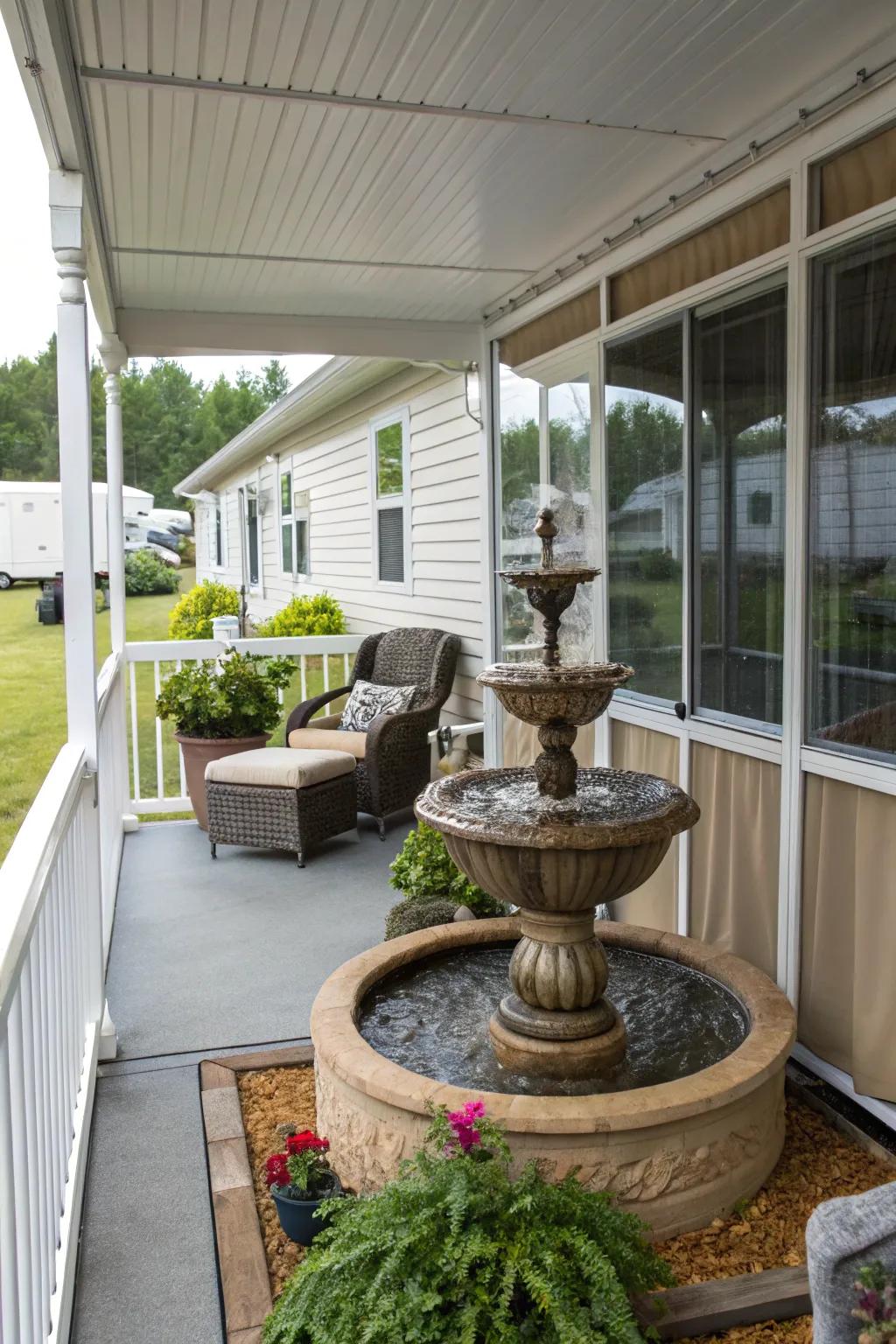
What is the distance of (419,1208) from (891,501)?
2067 millimetres

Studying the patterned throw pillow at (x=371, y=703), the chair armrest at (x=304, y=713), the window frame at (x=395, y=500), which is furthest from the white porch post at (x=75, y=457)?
the window frame at (x=395, y=500)

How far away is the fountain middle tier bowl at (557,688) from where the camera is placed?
2.75m

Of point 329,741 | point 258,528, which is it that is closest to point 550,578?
point 329,741

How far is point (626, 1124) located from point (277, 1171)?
0.81 metres

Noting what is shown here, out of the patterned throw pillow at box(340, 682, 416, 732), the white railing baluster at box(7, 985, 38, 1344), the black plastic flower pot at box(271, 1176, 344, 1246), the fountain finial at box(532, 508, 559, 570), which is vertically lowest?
the black plastic flower pot at box(271, 1176, 344, 1246)

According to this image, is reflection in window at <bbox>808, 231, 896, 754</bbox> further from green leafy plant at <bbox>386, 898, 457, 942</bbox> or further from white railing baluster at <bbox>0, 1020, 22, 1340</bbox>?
white railing baluster at <bbox>0, 1020, 22, 1340</bbox>

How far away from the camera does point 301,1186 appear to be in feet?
8.19

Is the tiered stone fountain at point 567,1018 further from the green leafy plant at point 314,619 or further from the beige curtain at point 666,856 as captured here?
the green leafy plant at point 314,619

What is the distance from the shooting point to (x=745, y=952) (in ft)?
11.9

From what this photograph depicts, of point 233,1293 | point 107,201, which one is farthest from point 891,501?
point 107,201

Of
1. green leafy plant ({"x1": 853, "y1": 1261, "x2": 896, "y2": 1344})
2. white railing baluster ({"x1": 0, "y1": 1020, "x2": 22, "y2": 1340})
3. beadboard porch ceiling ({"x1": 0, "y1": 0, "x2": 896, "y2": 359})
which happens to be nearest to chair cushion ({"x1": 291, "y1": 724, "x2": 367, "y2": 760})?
beadboard porch ceiling ({"x1": 0, "y1": 0, "x2": 896, "y2": 359})

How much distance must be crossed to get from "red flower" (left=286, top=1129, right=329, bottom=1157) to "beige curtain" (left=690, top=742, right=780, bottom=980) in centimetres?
159

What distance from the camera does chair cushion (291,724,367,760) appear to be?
21.1ft

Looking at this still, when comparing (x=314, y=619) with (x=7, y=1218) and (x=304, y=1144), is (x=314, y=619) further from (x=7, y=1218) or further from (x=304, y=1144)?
(x=7, y=1218)
